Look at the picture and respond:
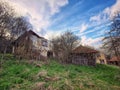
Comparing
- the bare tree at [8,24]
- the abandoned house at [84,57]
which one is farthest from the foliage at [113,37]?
the bare tree at [8,24]

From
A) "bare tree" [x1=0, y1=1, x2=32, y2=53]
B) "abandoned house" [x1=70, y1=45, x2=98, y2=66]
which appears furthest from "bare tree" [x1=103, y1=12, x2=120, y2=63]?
"bare tree" [x1=0, y1=1, x2=32, y2=53]

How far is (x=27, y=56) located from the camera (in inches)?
726

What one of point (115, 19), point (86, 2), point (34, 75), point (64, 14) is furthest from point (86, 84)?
point (115, 19)

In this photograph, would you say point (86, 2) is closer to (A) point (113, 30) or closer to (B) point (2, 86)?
(A) point (113, 30)

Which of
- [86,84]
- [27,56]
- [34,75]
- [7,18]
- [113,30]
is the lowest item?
[86,84]

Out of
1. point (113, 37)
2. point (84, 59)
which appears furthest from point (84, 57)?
point (113, 37)

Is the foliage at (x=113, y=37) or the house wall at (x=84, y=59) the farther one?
the house wall at (x=84, y=59)

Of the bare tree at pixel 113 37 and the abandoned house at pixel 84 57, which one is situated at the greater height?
the bare tree at pixel 113 37

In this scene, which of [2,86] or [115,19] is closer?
[2,86]

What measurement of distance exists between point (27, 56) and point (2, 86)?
10.5 meters

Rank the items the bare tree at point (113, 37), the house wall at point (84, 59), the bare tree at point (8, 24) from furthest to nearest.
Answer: the house wall at point (84, 59) → the bare tree at point (8, 24) → the bare tree at point (113, 37)

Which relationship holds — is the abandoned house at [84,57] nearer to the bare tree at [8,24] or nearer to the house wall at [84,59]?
the house wall at [84,59]

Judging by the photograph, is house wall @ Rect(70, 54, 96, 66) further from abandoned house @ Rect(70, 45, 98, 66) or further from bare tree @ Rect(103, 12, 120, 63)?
bare tree @ Rect(103, 12, 120, 63)

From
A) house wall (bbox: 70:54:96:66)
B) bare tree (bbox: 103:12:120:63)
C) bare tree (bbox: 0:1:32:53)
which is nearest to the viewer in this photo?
bare tree (bbox: 103:12:120:63)
